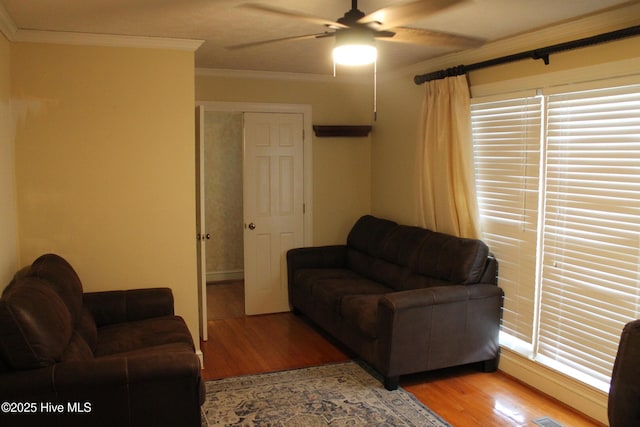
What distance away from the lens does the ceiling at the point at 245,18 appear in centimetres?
299

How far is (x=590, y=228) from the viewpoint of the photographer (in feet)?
11.0

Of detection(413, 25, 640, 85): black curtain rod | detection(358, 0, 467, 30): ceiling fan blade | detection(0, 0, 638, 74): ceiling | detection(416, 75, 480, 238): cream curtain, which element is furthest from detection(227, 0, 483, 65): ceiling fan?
detection(416, 75, 480, 238): cream curtain

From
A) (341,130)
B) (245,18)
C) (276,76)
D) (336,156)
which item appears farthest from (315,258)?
(245,18)

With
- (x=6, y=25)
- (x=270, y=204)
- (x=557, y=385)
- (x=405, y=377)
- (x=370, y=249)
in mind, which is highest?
(x=6, y=25)

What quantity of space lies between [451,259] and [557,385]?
3.64 feet

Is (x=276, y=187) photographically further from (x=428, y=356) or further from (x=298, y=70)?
(x=428, y=356)

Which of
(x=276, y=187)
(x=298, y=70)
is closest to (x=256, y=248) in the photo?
(x=276, y=187)

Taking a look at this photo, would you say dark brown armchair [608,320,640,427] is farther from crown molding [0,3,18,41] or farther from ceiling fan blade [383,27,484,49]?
crown molding [0,3,18,41]

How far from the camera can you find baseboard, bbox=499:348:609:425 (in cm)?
334

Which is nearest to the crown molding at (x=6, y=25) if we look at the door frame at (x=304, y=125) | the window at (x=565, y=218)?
the door frame at (x=304, y=125)

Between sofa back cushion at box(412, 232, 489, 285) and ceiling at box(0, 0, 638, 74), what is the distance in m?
1.49

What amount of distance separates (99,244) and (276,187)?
2.08 m

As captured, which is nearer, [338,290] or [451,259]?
[451,259]

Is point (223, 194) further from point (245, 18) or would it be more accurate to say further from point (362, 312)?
point (245, 18)
